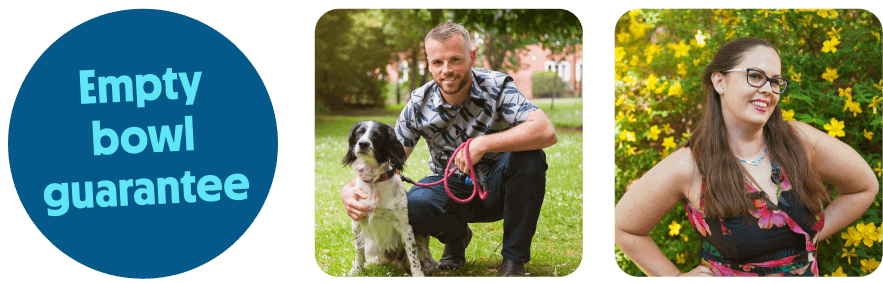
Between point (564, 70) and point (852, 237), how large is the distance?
6.33ft

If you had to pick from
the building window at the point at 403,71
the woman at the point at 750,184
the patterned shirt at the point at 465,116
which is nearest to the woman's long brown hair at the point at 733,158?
the woman at the point at 750,184

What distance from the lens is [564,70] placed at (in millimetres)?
3672

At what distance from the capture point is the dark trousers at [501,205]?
11.5 ft

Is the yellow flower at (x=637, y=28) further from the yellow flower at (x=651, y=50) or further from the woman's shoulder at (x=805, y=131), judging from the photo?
the woman's shoulder at (x=805, y=131)

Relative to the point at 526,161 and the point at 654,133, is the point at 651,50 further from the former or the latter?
the point at 526,161

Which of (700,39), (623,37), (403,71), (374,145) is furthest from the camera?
(623,37)

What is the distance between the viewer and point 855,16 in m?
3.74

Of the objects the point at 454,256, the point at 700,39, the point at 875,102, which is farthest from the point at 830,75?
the point at 454,256

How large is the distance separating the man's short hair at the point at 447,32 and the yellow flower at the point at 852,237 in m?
2.44

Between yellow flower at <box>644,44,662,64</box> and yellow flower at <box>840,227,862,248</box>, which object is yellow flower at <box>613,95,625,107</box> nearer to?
yellow flower at <box>644,44,662,64</box>

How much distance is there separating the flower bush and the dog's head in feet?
5.08

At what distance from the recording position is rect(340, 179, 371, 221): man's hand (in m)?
3.48

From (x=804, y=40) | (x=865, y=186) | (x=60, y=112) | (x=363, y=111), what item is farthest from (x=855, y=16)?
(x=60, y=112)

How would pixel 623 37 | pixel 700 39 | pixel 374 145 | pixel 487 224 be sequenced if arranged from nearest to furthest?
pixel 374 145 → pixel 487 224 → pixel 700 39 → pixel 623 37
